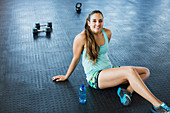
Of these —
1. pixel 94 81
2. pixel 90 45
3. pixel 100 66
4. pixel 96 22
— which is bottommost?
pixel 94 81

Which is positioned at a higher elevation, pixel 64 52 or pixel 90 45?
pixel 90 45

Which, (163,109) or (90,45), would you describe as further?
(90,45)

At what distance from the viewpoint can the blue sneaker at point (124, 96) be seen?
1890 millimetres

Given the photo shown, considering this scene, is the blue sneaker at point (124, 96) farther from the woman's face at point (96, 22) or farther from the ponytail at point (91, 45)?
the woman's face at point (96, 22)

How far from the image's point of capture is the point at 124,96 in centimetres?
191

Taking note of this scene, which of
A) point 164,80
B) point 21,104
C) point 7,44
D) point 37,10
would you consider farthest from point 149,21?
point 21,104

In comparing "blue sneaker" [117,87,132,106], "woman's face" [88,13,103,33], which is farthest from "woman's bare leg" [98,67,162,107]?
"woman's face" [88,13,103,33]

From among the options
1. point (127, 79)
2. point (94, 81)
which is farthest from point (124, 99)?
point (94, 81)

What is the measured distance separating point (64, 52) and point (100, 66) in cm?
98

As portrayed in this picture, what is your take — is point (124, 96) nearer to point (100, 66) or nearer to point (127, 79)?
point (127, 79)

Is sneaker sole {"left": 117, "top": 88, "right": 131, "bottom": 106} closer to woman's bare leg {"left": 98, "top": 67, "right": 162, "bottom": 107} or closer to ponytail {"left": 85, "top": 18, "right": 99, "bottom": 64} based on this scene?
woman's bare leg {"left": 98, "top": 67, "right": 162, "bottom": 107}

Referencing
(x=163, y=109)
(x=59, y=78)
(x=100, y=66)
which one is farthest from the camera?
(x=59, y=78)

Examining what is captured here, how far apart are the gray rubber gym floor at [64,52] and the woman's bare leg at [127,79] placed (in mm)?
174

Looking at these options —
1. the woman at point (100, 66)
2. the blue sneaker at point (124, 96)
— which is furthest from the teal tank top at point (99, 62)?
the blue sneaker at point (124, 96)
